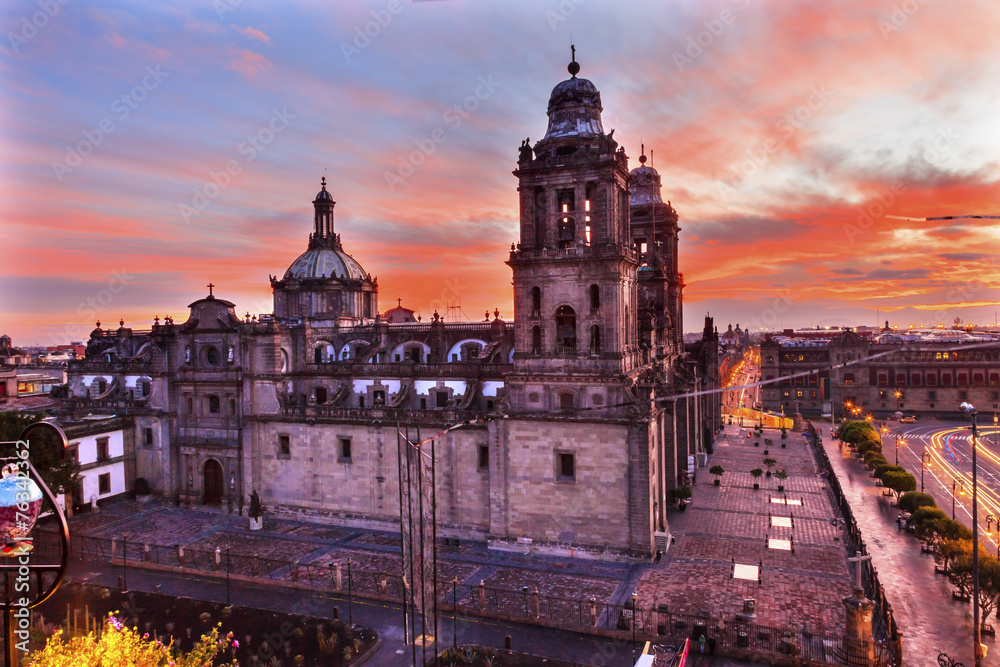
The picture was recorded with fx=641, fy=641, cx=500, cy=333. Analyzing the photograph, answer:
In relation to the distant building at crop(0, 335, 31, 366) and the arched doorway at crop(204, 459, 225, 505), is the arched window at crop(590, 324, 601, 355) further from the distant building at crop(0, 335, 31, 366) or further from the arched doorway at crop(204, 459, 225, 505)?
the distant building at crop(0, 335, 31, 366)

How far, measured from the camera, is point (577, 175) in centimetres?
3756

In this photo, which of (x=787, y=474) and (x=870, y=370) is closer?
(x=787, y=474)

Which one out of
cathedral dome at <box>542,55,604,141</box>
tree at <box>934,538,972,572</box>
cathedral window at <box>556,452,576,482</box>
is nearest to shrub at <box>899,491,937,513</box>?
tree at <box>934,538,972,572</box>

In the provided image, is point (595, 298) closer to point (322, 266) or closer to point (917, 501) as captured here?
point (917, 501)

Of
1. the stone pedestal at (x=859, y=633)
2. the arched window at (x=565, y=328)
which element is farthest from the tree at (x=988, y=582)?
the arched window at (x=565, y=328)

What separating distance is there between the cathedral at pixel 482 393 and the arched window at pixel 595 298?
0.10m

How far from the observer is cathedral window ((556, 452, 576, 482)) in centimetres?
3731

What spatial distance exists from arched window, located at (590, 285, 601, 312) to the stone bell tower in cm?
6

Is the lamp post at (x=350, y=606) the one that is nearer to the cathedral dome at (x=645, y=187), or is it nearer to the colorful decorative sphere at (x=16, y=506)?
the colorful decorative sphere at (x=16, y=506)

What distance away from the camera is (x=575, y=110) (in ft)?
126

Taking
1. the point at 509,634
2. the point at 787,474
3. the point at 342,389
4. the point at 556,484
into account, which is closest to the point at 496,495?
the point at 556,484

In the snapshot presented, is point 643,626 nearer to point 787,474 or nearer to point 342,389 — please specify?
point 342,389

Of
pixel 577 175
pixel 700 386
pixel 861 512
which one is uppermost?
pixel 577 175

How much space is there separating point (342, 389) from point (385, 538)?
1171 cm
